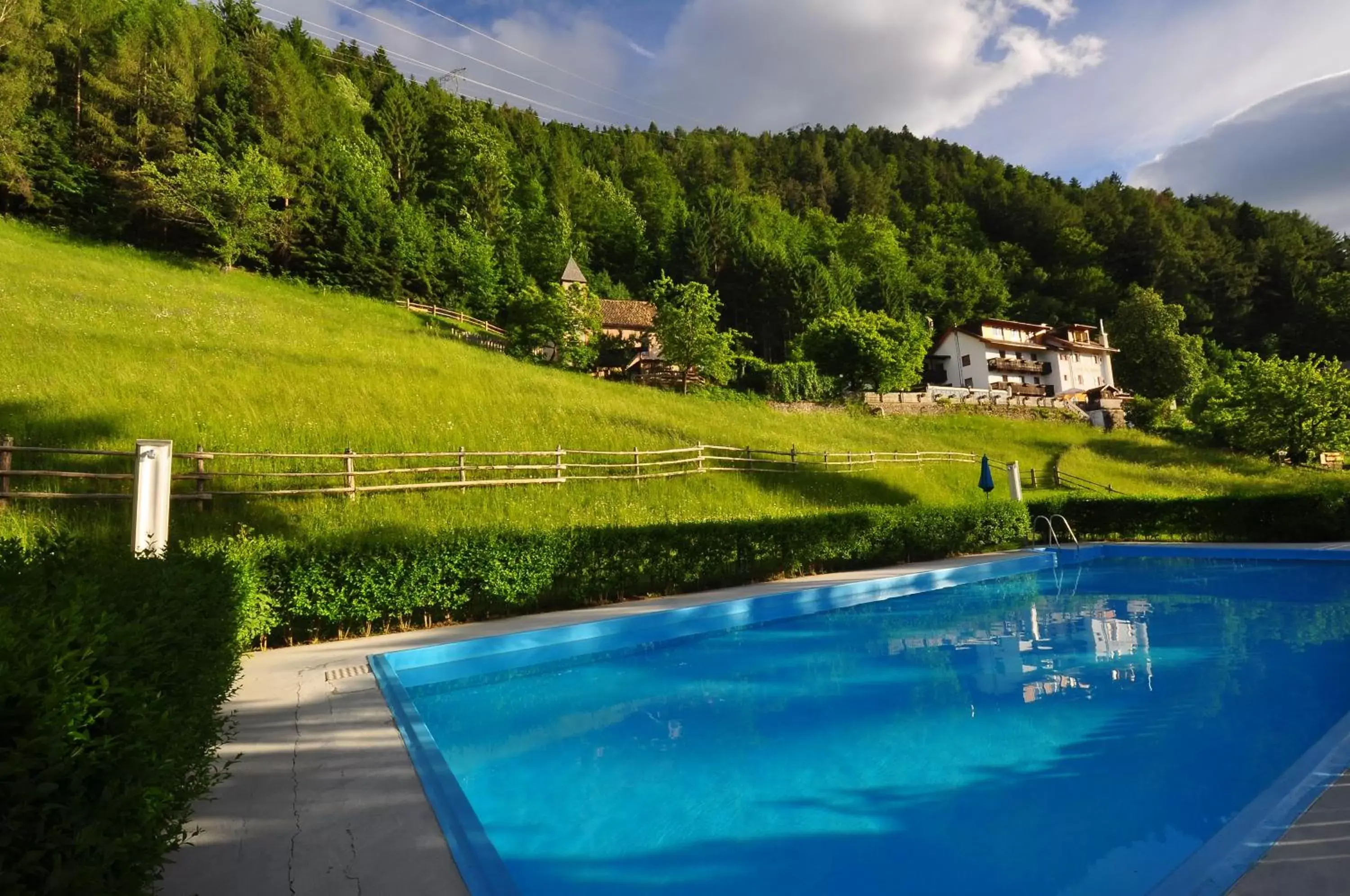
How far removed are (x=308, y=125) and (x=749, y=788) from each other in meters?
49.8

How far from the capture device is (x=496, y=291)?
45031 mm

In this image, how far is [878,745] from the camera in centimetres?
562

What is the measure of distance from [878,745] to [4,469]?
1384cm

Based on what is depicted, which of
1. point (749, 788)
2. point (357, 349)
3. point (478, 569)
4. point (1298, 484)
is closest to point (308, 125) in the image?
point (357, 349)

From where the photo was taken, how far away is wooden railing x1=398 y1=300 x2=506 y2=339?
38.1 meters

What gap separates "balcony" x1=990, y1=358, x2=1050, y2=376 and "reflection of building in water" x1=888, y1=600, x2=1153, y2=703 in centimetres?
4766

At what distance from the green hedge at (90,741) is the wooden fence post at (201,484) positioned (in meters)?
10.2

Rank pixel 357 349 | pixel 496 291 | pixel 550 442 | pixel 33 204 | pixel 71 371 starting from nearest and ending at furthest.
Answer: pixel 71 371, pixel 550 442, pixel 357 349, pixel 33 204, pixel 496 291

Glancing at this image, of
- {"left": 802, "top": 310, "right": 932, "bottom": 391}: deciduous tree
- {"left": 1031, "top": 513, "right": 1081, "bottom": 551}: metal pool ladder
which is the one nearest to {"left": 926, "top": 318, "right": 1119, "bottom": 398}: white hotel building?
{"left": 802, "top": 310, "right": 932, "bottom": 391}: deciduous tree

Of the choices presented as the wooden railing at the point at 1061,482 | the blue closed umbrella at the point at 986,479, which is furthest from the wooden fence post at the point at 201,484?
the wooden railing at the point at 1061,482

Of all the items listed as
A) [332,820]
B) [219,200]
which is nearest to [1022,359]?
[219,200]

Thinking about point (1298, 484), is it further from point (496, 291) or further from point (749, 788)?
point (496, 291)

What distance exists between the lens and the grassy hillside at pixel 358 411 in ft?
45.3

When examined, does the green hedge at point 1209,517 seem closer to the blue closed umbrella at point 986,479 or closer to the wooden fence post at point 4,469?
the blue closed umbrella at point 986,479
